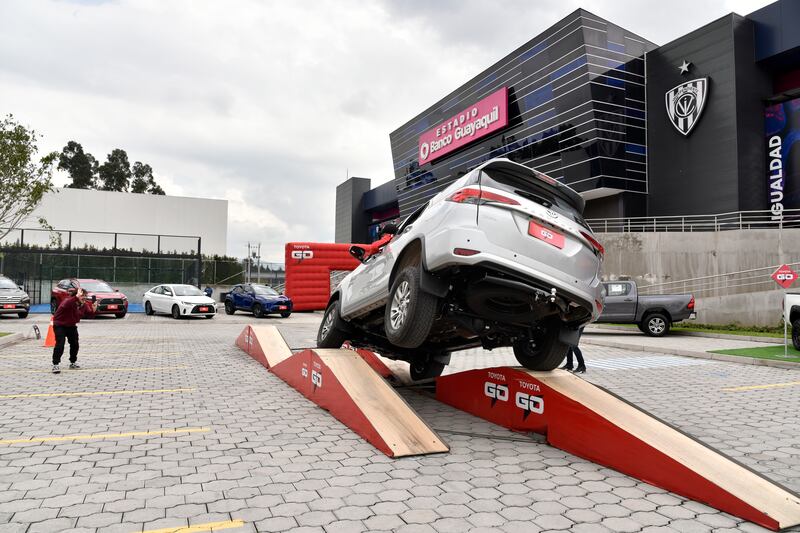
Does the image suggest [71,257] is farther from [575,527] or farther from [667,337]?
[575,527]

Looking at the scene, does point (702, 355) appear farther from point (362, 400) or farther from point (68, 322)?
point (68, 322)

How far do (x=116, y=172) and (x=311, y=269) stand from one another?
6000cm

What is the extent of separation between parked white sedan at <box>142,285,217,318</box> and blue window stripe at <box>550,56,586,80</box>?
21.9 m

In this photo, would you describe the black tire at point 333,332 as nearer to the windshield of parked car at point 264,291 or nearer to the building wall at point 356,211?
the windshield of parked car at point 264,291

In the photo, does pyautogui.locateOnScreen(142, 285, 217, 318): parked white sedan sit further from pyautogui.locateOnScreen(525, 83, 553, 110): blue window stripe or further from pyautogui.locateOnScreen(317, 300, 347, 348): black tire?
pyautogui.locateOnScreen(525, 83, 553, 110): blue window stripe

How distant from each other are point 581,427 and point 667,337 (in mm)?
14162

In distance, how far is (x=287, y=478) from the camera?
3.74 meters

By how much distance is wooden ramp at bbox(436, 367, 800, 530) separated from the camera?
3236 mm

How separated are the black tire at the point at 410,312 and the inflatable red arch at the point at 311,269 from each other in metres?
21.9

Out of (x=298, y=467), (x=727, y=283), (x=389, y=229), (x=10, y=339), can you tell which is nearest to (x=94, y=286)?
(x=10, y=339)

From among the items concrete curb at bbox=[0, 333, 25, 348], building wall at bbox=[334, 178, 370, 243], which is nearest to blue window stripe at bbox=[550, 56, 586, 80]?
concrete curb at bbox=[0, 333, 25, 348]

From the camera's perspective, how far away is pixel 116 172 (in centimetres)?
7350

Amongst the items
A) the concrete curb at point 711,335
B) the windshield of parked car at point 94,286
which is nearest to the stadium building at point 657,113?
the concrete curb at point 711,335

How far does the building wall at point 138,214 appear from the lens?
5481cm
